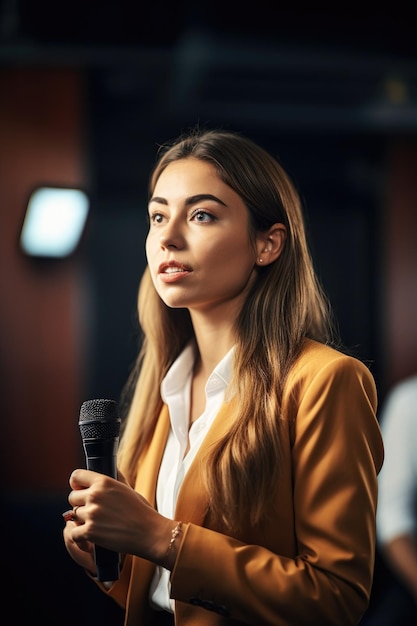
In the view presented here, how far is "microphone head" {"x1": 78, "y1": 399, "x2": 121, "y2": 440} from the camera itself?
0.77 metres

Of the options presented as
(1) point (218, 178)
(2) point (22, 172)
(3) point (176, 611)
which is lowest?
(3) point (176, 611)

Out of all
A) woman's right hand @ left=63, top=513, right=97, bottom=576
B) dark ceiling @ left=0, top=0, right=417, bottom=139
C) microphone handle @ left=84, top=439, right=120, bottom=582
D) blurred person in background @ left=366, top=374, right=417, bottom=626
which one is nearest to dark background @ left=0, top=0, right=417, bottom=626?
dark ceiling @ left=0, top=0, right=417, bottom=139

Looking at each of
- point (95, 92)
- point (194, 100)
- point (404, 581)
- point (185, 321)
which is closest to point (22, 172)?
point (95, 92)

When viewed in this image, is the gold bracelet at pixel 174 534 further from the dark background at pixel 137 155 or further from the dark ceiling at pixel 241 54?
the dark ceiling at pixel 241 54

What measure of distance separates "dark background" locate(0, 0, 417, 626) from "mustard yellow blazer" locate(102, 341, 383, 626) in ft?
1.96

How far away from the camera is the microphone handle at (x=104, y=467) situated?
0.77 metres

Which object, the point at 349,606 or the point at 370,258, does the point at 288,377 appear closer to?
the point at 349,606

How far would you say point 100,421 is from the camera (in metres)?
0.78

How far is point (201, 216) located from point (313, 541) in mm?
379

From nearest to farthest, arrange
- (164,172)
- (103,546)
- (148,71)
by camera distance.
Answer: (103,546) < (164,172) < (148,71)

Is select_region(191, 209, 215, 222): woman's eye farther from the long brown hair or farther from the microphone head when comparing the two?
the microphone head

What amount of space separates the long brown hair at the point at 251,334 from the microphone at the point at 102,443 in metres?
0.11

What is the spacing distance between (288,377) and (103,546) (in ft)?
0.88

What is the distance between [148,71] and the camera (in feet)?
6.16
